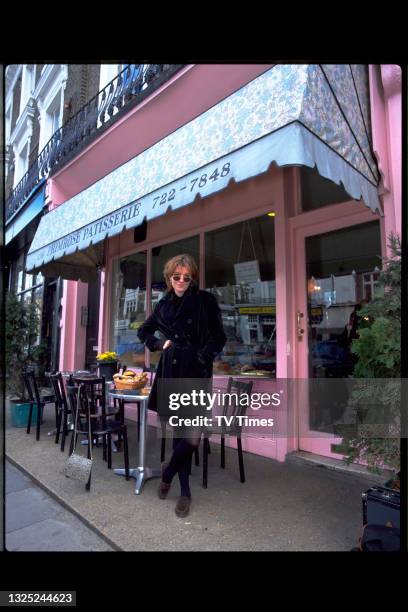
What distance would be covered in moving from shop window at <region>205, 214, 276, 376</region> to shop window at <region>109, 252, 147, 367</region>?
1.77 m

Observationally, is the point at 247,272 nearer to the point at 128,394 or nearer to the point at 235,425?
the point at 235,425

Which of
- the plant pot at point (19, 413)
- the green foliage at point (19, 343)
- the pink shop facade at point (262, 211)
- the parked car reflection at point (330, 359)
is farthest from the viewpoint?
the green foliage at point (19, 343)

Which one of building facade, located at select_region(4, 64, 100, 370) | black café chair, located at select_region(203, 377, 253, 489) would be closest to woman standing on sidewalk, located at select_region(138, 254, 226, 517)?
black café chair, located at select_region(203, 377, 253, 489)

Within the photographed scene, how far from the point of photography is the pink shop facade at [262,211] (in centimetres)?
266

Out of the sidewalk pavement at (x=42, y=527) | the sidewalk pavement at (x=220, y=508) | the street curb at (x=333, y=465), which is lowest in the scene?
the sidewalk pavement at (x=42, y=527)

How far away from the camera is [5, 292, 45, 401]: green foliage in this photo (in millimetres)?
5820

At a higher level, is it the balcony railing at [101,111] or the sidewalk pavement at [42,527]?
the balcony railing at [101,111]

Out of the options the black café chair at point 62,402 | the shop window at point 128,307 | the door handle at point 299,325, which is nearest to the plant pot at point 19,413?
the black café chair at point 62,402

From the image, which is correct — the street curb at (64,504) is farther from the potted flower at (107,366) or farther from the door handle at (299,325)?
the door handle at (299,325)

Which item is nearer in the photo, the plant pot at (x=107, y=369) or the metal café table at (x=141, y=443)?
the metal café table at (x=141, y=443)

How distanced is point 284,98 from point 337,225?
1.80 meters

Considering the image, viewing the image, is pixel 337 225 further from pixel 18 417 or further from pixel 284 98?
pixel 18 417
